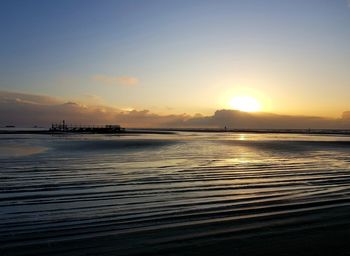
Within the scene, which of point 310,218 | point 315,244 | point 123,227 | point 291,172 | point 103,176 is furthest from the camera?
point 291,172

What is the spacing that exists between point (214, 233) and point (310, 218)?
274 cm

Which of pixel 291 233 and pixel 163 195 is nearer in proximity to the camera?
pixel 291 233

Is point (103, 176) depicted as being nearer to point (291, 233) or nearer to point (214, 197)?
point (214, 197)

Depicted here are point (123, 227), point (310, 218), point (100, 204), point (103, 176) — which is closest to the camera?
point (123, 227)

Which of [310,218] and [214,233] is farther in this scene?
[310,218]

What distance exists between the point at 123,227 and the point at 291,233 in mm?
3532

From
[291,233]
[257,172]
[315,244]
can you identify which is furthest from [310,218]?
[257,172]

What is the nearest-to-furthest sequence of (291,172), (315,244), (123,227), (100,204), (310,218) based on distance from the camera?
(315,244) < (123,227) < (310,218) < (100,204) < (291,172)

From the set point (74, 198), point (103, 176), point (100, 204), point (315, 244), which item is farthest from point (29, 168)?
point (315, 244)

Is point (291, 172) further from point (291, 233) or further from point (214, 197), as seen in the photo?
point (291, 233)

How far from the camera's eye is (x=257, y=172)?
64.7 feet

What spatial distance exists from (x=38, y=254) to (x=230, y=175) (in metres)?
12.8

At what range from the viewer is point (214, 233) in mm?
8125

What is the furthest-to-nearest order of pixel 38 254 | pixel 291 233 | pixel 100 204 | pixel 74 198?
pixel 74 198, pixel 100 204, pixel 291 233, pixel 38 254
